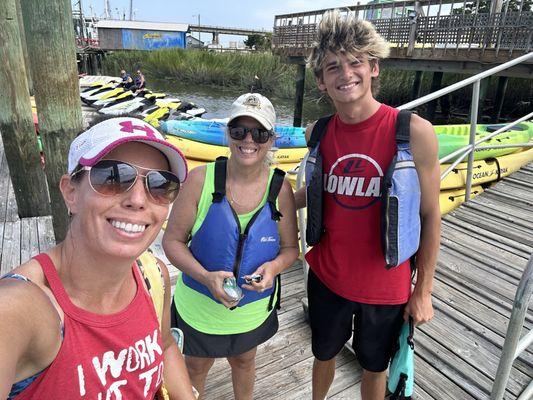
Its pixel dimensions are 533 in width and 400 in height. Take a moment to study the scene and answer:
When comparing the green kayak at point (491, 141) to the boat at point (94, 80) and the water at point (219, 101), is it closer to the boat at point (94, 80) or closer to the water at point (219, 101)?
the water at point (219, 101)

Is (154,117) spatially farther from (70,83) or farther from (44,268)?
(44,268)

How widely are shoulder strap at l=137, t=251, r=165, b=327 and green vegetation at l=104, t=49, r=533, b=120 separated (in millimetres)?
19948

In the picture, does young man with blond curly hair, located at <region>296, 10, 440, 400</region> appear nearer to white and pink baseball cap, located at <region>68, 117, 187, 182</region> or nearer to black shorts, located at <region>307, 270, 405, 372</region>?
black shorts, located at <region>307, 270, 405, 372</region>

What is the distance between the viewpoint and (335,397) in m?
2.25

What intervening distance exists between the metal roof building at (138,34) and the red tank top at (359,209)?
52829 millimetres

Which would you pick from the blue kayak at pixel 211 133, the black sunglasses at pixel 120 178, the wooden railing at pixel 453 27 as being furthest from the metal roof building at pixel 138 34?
the black sunglasses at pixel 120 178

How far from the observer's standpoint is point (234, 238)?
1.69m

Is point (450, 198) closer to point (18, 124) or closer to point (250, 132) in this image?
point (250, 132)

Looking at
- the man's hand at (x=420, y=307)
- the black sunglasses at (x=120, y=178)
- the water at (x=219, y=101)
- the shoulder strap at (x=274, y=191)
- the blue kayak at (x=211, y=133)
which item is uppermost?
the black sunglasses at (x=120, y=178)

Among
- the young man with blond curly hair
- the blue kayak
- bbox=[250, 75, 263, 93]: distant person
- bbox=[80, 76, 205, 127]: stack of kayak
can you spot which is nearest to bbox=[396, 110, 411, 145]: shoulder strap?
the young man with blond curly hair

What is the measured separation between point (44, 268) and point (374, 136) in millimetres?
1390

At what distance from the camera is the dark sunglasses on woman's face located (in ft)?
5.56

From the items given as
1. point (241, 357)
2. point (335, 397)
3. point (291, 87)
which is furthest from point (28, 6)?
point (291, 87)

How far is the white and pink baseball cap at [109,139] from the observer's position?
0.99m
